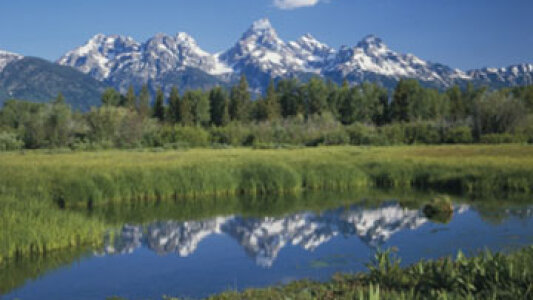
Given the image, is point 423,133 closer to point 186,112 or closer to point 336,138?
point 336,138

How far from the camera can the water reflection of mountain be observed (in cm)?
1636

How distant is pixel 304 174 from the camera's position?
28797 mm

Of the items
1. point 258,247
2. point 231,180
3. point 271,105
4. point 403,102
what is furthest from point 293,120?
Result: point 258,247

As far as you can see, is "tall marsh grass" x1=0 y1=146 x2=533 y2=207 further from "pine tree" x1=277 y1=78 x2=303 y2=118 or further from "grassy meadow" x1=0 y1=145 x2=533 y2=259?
"pine tree" x1=277 y1=78 x2=303 y2=118

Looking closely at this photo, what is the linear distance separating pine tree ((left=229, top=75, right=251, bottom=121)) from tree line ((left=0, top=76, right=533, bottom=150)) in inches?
7.5

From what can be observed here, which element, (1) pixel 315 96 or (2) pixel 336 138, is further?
(1) pixel 315 96

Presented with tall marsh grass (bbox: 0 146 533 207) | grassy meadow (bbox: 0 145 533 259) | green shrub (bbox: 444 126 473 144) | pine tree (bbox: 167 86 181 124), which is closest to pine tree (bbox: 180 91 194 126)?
pine tree (bbox: 167 86 181 124)

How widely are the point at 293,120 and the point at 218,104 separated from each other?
86.7 ft

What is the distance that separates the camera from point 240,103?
94188 millimetres

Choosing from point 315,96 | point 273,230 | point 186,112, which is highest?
point 315,96

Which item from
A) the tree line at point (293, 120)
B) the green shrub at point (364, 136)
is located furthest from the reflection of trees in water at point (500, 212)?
the green shrub at point (364, 136)

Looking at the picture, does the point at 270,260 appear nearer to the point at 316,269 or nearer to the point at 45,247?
the point at 316,269

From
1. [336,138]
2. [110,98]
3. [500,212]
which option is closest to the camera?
[500,212]

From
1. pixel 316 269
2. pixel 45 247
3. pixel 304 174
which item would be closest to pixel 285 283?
pixel 316 269
